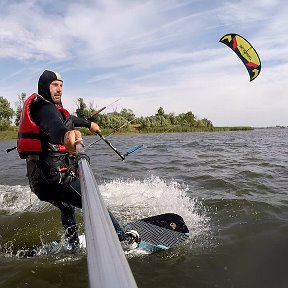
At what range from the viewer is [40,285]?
152 inches

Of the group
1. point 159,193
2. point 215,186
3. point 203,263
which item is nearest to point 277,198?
point 215,186

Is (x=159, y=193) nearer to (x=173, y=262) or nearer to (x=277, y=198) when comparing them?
(x=277, y=198)

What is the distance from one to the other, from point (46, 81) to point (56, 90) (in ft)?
0.52

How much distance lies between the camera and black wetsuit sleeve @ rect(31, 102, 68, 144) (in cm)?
326

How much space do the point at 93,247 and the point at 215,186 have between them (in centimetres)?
828

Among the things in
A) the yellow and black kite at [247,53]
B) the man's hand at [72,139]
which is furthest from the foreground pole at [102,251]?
the yellow and black kite at [247,53]

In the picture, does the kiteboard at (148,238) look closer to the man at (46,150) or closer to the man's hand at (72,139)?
the man at (46,150)

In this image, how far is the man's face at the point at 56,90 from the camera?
4105 mm

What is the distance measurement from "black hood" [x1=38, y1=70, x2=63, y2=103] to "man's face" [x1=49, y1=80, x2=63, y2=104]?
0.04 metres

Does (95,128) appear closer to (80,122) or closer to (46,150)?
(80,122)

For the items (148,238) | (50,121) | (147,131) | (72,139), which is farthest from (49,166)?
(147,131)

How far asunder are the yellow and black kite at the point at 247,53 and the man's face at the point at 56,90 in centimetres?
1003

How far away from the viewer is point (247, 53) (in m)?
12.7

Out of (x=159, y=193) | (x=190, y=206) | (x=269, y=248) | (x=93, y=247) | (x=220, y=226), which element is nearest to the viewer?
(x=93, y=247)
